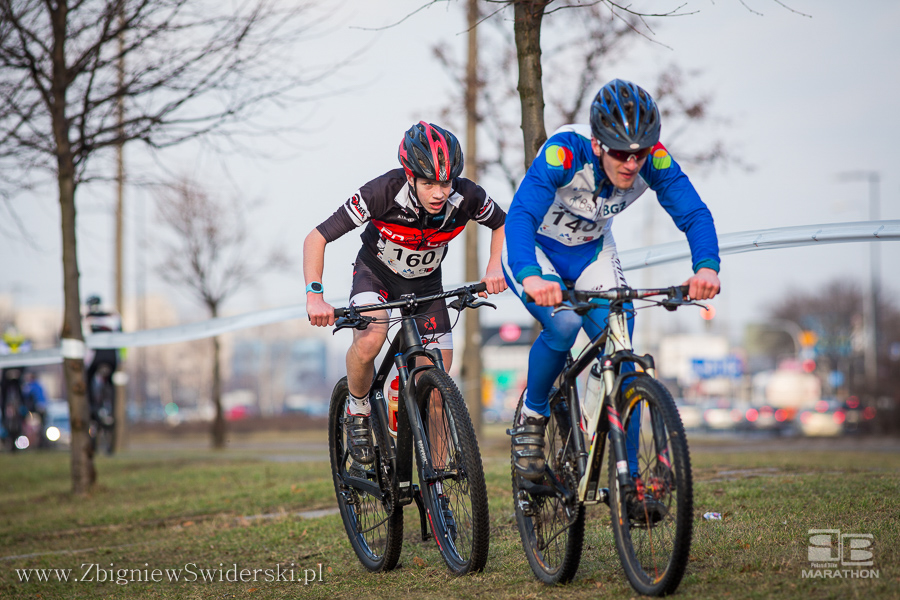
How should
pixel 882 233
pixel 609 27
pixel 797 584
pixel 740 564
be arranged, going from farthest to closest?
1. pixel 609 27
2. pixel 882 233
3. pixel 740 564
4. pixel 797 584

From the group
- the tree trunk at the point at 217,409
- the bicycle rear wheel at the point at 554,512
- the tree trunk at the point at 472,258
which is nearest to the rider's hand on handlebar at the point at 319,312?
the bicycle rear wheel at the point at 554,512

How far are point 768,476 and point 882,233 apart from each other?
2.42 meters

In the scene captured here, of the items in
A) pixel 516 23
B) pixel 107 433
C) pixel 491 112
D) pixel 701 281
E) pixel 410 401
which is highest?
pixel 491 112

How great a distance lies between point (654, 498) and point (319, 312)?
6.32ft

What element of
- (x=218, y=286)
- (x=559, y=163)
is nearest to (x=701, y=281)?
(x=559, y=163)

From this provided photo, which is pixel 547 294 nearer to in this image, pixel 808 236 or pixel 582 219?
pixel 582 219

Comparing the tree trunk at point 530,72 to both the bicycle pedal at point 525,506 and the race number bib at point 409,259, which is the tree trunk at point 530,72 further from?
the bicycle pedal at point 525,506

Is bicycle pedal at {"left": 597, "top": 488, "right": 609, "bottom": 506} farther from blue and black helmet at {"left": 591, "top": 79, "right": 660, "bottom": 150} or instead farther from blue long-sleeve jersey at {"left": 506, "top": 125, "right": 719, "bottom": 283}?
blue and black helmet at {"left": 591, "top": 79, "right": 660, "bottom": 150}

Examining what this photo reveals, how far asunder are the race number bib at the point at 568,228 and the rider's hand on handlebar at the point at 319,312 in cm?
114

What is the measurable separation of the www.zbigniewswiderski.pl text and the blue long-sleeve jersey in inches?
90.9

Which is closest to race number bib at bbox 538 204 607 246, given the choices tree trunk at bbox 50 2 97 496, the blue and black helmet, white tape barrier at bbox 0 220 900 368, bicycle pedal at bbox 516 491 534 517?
the blue and black helmet

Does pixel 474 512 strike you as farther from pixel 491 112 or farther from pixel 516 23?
pixel 491 112

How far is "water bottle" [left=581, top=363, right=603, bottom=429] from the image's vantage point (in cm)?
388

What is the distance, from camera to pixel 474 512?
406cm
